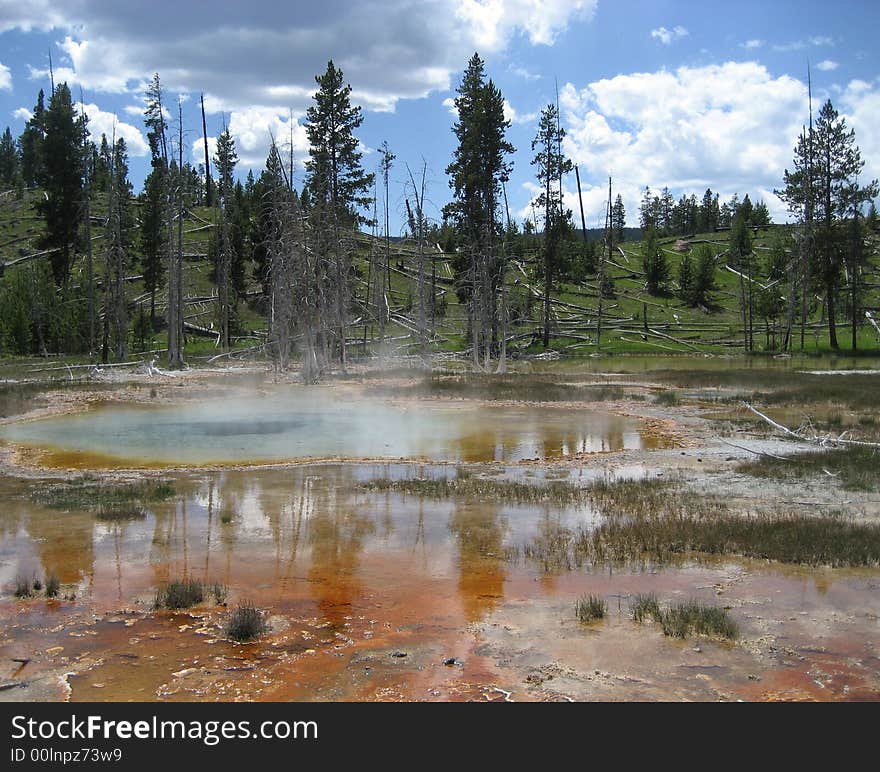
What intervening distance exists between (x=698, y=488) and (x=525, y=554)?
4.92 metres

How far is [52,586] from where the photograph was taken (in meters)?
8.54

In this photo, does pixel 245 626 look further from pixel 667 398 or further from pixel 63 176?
pixel 63 176

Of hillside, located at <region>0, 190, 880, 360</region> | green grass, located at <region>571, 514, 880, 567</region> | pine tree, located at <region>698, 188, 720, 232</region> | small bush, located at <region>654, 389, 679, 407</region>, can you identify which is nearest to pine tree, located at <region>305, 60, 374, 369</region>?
hillside, located at <region>0, 190, 880, 360</region>

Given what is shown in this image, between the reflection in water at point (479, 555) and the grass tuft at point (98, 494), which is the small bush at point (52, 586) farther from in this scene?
the reflection in water at point (479, 555)

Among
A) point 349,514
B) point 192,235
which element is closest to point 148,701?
point 349,514

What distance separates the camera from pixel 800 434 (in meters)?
19.7

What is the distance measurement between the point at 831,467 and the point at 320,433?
1172 cm

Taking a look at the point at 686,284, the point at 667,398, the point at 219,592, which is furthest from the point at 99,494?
the point at 686,284

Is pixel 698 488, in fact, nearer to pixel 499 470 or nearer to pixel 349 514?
pixel 499 470

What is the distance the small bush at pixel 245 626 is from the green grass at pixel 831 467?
10.2 metres

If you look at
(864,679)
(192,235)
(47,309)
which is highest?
(192,235)

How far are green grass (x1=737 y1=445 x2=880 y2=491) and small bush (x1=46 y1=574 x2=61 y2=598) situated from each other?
11.4 m

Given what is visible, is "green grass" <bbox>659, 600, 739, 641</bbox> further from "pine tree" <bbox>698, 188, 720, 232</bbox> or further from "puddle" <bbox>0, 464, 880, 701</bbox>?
"pine tree" <bbox>698, 188, 720, 232</bbox>

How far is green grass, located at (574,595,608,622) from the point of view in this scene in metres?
7.78
